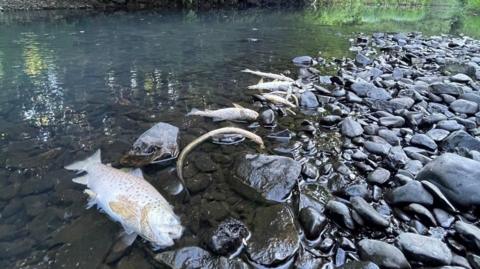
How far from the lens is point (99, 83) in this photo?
7633mm

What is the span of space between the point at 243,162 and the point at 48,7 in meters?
26.6

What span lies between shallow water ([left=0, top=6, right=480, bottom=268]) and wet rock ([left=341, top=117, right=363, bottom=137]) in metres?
0.41

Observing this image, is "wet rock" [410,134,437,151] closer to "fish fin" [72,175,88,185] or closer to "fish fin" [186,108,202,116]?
"fish fin" [186,108,202,116]

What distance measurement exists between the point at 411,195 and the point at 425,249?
0.77 metres

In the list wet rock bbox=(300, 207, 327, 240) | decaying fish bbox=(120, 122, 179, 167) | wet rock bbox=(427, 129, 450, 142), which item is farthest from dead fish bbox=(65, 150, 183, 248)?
wet rock bbox=(427, 129, 450, 142)

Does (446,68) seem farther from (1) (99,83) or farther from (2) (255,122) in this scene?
(1) (99,83)

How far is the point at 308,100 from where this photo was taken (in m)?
6.36

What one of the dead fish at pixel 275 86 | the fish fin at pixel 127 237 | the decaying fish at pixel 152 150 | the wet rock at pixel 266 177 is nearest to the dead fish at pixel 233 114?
the decaying fish at pixel 152 150

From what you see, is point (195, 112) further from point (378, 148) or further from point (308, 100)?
point (378, 148)

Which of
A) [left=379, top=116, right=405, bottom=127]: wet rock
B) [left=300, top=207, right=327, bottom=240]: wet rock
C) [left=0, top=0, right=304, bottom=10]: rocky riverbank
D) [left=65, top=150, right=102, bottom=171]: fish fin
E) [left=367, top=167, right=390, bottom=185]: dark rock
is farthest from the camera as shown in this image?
[left=0, top=0, right=304, bottom=10]: rocky riverbank

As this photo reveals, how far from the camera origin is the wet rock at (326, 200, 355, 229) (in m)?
3.12

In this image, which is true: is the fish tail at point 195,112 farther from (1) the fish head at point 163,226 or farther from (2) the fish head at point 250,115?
(1) the fish head at point 163,226

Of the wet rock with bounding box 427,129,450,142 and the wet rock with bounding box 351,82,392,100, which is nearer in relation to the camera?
the wet rock with bounding box 427,129,450,142

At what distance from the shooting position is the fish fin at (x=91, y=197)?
3.39m
